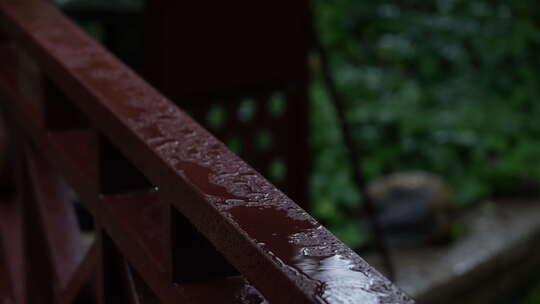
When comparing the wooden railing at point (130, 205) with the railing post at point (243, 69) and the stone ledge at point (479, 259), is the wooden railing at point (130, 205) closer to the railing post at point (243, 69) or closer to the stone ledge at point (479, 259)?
the railing post at point (243, 69)

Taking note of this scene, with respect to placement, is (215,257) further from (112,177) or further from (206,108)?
(206,108)

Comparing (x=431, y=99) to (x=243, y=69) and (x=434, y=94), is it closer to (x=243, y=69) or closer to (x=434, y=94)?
(x=434, y=94)

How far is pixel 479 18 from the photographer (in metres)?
7.34

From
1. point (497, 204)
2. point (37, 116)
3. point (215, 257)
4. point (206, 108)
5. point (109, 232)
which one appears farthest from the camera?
point (497, 204)

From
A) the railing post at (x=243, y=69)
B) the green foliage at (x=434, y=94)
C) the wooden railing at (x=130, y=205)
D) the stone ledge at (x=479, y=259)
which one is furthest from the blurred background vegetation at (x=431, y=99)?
the wooden railing at (x=130, y=205)

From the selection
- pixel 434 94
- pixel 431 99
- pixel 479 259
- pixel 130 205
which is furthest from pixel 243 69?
pixel 434 94

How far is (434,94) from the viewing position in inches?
262

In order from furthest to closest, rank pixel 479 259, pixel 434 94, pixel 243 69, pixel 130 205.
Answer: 1. pixel 434 94
2. pixel 479 259
3. pixel 243 69
4. pixel 130 205

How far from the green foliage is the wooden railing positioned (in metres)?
3.44

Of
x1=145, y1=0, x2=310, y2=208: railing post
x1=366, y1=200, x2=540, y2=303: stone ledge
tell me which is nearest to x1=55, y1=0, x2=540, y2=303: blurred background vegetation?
x1=366, y1=200, x2=540, y2=303: stone ledge

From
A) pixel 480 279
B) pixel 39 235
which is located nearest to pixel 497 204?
pixel 480 279

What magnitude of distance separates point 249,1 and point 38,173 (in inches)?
60.6

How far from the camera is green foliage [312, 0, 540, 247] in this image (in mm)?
5406

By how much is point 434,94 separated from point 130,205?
591 centimetres
